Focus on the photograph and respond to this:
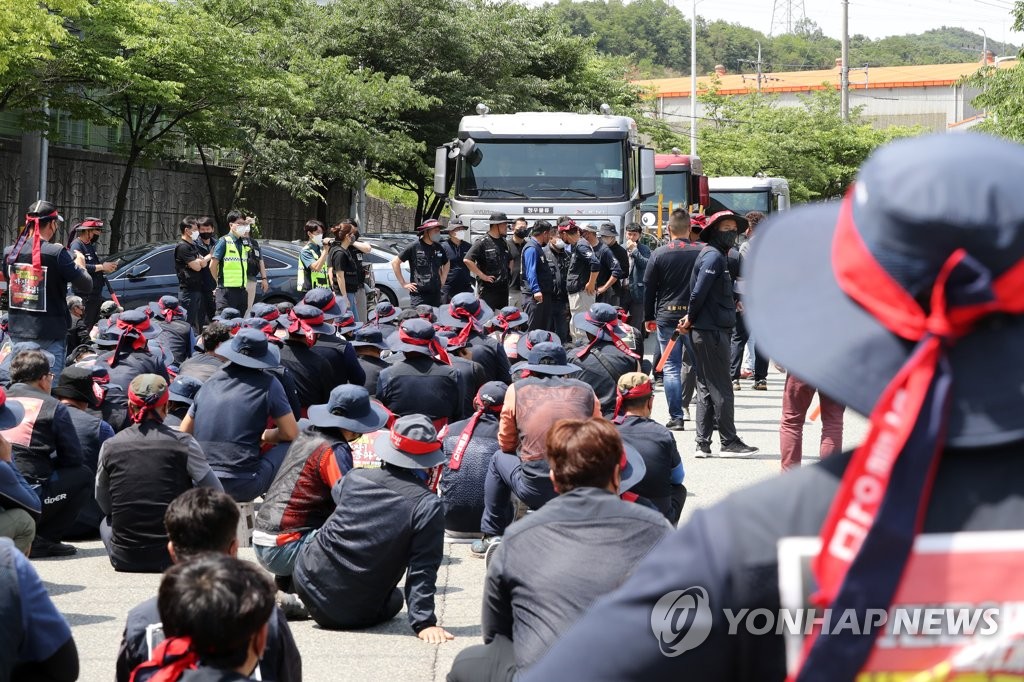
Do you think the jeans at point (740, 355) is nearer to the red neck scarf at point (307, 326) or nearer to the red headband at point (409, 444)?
the red neck scarf at point (307, 326)

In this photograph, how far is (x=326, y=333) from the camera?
10.6 metres

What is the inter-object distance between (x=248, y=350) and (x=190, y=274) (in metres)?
8.23

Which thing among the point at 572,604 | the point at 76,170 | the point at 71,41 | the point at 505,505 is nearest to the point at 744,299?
the point at 572,604

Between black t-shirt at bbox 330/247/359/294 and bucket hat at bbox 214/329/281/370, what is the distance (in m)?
7.67

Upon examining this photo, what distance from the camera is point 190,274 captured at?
16438 millimetres

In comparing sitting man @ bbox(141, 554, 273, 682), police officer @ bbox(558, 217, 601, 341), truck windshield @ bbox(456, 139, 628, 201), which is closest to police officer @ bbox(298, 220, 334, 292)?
truck windshield @ bbox(456, 139, 628, 201)

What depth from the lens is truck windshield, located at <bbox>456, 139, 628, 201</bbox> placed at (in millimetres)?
19188

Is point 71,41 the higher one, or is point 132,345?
point 71,41

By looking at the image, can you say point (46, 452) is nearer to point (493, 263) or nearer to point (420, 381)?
point (420, 381)

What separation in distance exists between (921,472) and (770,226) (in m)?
0.37

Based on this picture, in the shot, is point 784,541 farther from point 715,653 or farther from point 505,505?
point 505,505

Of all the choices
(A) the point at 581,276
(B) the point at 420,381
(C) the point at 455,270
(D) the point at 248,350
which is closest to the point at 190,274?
(C) the point at 455,270

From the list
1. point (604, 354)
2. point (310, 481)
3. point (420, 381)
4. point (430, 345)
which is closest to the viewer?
point (310, 481)

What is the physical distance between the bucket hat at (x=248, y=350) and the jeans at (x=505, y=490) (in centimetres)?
167
